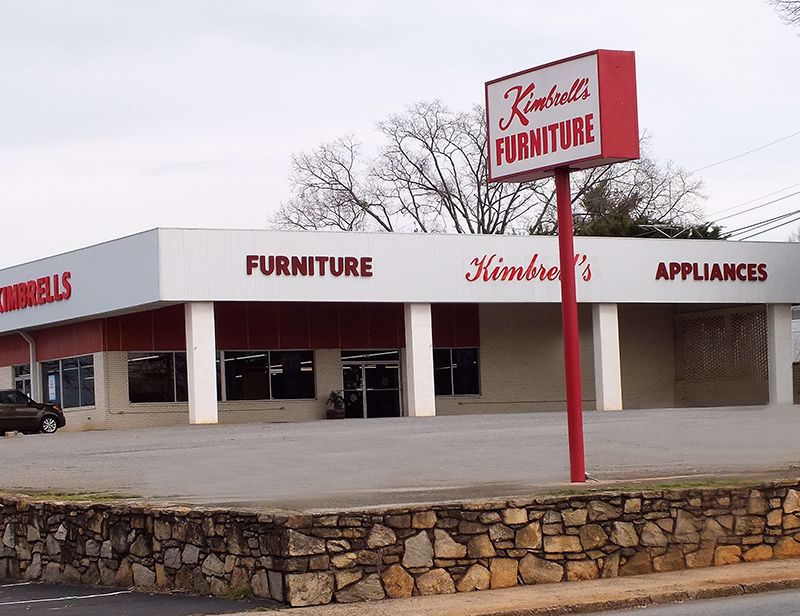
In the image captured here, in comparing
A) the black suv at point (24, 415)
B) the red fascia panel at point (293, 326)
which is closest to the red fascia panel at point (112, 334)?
the black suv at point (24, 415)

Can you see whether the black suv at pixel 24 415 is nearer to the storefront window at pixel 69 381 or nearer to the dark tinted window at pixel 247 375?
the storefront window at pixel 69 381

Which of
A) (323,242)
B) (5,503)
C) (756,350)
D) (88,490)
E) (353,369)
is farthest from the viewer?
(756,350)

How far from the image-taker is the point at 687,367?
4938 centimetres

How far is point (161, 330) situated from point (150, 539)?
91.0 feet

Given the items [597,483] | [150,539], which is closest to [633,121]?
[597,483]

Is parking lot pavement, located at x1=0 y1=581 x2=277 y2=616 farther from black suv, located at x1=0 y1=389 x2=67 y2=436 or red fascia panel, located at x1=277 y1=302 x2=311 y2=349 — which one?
red fascia panel, located at x1=277 y1=302 x2=311 y2=349

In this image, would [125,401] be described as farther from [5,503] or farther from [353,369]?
[5,503]

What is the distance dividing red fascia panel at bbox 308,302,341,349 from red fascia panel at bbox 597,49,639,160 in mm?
27752

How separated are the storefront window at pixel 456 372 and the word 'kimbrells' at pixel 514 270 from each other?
4669 mm

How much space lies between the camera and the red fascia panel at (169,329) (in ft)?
134

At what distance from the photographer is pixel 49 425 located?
39938mm

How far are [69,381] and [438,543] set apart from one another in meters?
32.1

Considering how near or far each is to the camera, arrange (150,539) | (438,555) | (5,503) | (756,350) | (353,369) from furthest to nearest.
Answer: (756,350) < (353,369) < (5,503) < (150,539) < (438,555)

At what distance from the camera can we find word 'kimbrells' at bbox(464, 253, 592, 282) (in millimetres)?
41219
